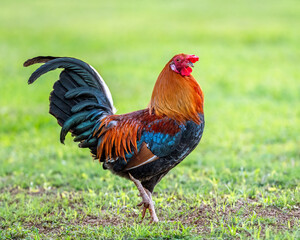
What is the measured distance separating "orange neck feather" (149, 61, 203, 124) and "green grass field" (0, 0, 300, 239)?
1.13 metres

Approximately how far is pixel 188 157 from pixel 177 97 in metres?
3.25

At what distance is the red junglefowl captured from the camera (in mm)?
4840

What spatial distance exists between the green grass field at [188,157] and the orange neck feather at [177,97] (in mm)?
1132

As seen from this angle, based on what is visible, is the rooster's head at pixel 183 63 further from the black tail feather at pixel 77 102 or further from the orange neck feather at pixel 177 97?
the black tail feather at pixel 77 102

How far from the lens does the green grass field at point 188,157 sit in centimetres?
512

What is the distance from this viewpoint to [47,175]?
714 cm

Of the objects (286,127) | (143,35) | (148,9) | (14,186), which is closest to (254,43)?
(143,35)

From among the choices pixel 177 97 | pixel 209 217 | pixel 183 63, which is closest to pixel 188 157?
pixel 209 217

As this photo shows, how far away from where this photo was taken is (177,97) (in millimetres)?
4910

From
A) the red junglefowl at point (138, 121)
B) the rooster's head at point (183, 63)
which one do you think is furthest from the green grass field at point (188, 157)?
the rooster's head at point (183, 63)

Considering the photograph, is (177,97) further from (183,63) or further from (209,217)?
(209,217)

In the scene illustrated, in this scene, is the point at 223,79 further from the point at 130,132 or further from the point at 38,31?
the point at 38,31

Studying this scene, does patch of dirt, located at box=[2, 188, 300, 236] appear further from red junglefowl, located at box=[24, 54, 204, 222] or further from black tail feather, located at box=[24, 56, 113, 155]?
black tail feather, located at box=[24, 56, 113, 155]

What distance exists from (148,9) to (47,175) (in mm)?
22976
